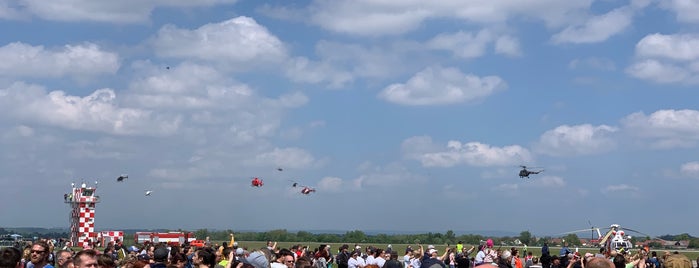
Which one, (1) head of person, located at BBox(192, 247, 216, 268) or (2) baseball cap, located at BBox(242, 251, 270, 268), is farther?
(2) baseball cap, located at BBox(242, 251, 270, 268)

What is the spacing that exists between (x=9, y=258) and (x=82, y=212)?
4426cm

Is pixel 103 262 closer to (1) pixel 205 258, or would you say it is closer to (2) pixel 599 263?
(1) pixel 205 258

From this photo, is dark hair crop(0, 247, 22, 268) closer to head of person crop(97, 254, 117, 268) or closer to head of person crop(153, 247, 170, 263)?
head of person crop(97, 254, 117, 268)

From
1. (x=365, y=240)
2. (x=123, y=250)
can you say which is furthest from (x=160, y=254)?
(x=365, y=240)

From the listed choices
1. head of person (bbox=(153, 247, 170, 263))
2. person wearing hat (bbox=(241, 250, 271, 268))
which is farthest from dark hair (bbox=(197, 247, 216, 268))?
person wearing hat (bbox=(241, 250, 271, 268))

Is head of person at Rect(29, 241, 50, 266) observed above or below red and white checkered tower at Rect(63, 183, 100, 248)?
below

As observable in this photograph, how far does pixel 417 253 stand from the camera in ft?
62.2

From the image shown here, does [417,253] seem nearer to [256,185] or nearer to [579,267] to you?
[579,267]

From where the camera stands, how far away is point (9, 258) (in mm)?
6863

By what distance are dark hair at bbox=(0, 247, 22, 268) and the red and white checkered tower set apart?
142 ft

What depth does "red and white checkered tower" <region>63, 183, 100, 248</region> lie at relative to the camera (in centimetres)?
4862

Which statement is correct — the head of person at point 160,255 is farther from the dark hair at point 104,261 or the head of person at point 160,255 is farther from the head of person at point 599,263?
the head of person at point 599,263

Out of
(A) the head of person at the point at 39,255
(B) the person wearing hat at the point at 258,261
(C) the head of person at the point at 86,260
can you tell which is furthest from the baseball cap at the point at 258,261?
(C) the head of person at the point at 86,260

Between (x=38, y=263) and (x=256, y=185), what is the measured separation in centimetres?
3106
